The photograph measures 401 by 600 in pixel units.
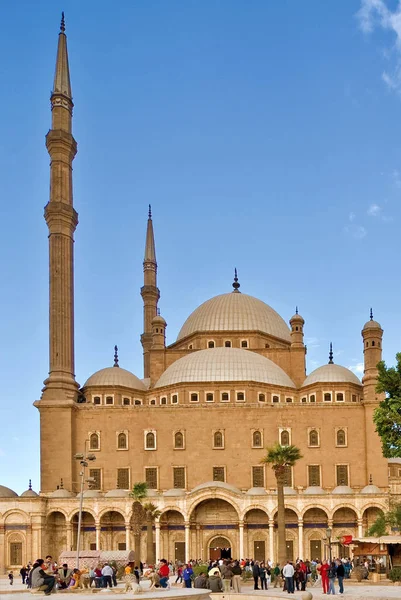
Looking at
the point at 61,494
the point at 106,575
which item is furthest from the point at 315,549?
the point at 106,575

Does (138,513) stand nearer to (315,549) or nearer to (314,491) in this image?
(314,491)

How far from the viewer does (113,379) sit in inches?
2441

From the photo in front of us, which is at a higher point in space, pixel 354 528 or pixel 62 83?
pixel 62 83

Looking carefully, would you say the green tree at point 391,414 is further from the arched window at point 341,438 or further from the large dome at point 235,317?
the large dome at point 235,317

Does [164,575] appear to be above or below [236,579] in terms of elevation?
above

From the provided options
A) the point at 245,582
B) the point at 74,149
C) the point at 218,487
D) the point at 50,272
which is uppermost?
the point at 74,149

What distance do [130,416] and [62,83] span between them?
73.7ft

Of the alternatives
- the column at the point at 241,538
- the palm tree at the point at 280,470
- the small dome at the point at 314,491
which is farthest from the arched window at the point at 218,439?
the palm tree at the point at 280,470

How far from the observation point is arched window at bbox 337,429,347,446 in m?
56.9

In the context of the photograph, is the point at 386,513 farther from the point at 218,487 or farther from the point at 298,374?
the point at 298,374

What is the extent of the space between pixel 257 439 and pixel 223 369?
5.55m

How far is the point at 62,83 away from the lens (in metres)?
61.9

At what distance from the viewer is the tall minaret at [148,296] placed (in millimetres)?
75562

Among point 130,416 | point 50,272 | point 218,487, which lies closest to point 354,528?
point 218,487
